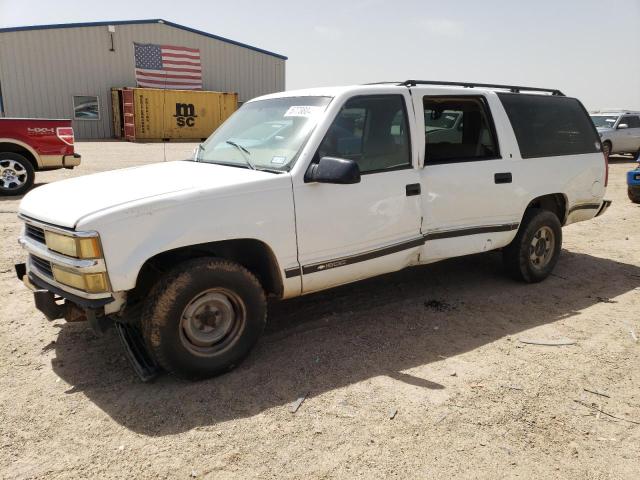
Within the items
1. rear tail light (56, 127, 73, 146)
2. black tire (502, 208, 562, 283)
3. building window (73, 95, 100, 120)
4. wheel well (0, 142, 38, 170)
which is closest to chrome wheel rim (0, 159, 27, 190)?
wheel well (0, 142, 38, 170)

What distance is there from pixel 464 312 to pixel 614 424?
1.74m

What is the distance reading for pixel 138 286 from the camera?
3.40 metres

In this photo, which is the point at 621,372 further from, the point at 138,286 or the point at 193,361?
the point at 138,286

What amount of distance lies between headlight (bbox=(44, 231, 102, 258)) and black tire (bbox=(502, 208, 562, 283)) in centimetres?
392

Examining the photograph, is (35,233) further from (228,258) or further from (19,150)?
(19,150)

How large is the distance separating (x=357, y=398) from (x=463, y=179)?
2228mm

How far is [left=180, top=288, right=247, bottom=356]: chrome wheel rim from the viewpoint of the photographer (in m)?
3.25

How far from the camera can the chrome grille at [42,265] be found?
3242mm

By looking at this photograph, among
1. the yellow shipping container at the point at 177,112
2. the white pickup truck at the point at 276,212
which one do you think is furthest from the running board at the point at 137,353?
the yellow shipping container at the point at 177,112

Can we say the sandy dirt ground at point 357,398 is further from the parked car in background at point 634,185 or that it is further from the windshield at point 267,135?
the parked car in background at point 634,185

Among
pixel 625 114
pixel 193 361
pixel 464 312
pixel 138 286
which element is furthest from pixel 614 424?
pixel 625 114

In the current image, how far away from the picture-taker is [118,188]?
10.8ft

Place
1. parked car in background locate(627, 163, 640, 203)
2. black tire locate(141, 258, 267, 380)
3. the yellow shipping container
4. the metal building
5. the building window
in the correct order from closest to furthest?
black tire locate(141, 258, 267, 380) → parked car in background locate(627, 163, 640, 203) → the metal building → the yellow shipping container → the building window

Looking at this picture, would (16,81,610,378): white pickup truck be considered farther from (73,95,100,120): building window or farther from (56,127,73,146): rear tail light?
(73,95,100,120): building window
